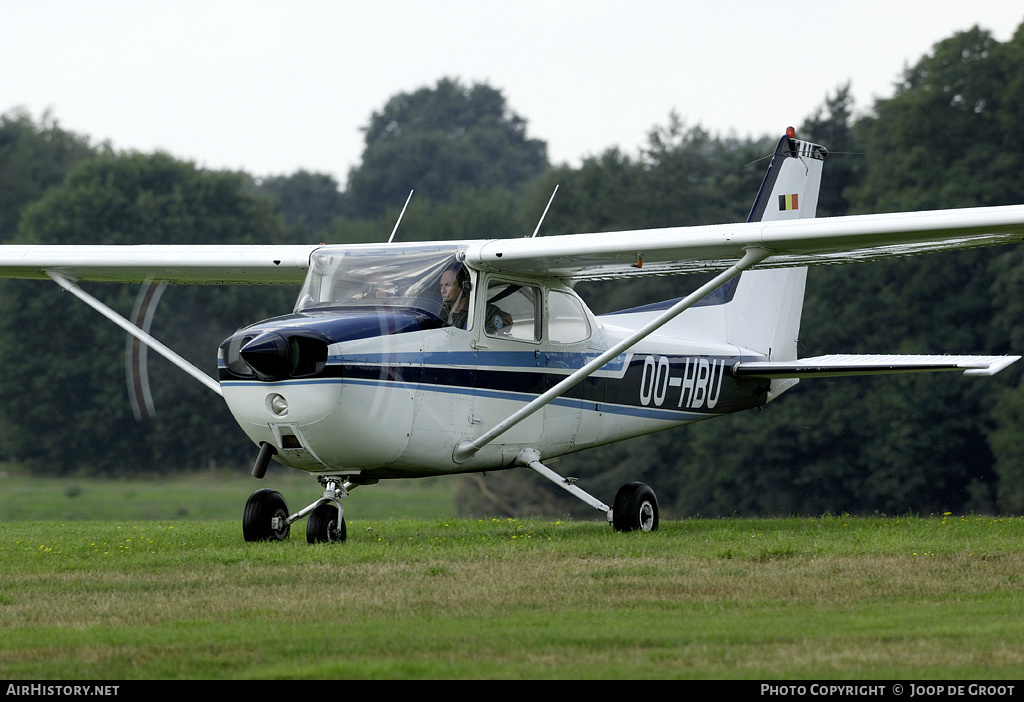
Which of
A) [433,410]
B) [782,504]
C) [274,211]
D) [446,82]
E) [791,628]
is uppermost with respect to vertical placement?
[446,82]

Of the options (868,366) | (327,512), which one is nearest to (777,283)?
(868,366)

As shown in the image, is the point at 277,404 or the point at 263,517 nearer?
the point at 277,404

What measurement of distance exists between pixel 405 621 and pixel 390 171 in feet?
275

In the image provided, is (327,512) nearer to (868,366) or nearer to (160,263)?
(160,263)

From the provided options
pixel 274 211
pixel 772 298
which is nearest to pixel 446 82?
pixel 274 211

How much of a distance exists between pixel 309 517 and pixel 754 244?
4.40 m

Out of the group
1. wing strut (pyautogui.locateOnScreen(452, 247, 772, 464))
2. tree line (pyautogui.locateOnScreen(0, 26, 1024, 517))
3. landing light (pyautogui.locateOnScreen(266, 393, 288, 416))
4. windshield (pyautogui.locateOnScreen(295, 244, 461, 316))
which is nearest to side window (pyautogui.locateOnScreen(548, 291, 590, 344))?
wing strut (pyautogui.locateOnScreen(452, 247, 772, 464))

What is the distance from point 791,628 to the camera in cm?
654

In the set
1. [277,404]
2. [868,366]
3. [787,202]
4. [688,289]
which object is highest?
[688,289]

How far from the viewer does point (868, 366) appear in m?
13.3

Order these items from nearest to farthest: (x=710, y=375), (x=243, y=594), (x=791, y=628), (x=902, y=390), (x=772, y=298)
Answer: (x=791, y=628) < (x=243, y=594) < (x=710, y=375) < (x=772, y=298) < (x=902, y=390)

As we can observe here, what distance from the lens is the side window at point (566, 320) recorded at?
1240 cm

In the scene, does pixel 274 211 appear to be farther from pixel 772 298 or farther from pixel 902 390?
pixel 772 298

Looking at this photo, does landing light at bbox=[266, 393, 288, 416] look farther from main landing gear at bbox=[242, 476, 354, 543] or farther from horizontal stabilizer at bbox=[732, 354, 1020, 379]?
horizontal stabilizer at bbox=[732, 354, 1020, 379]
